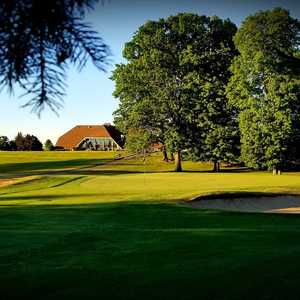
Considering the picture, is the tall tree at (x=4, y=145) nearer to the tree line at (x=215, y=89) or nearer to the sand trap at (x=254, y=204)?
the tree line at (x=215, y=89)

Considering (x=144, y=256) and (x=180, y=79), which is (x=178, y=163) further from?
(x=144, y=256)

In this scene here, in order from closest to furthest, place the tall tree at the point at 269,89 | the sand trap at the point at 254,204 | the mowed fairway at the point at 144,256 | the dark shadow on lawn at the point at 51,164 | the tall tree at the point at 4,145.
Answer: the mowed fairway at the point at 144,256 < the sand trap at the point at 254,204 < the tall tree at the point at 269,89 < the dark shadow on lawn at the point at 51,164 < the tall tree at the point at 4,145

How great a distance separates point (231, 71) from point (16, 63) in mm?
44898

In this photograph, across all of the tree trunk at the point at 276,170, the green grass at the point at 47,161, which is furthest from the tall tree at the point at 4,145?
the tree trunk at the point at 276,170

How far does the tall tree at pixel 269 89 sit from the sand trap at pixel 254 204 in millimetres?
20886

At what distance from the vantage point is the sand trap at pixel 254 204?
1986 cm

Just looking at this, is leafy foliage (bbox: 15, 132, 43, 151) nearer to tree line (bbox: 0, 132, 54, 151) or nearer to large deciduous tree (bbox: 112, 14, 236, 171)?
tree line (bbox: 0, 132, 54, 151)

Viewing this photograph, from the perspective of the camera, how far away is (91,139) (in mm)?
98000

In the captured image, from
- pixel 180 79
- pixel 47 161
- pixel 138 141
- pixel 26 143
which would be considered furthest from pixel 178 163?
pixel 26 143

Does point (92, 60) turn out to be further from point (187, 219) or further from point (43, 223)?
point (187, 219)

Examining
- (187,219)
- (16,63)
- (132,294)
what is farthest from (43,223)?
(16,63)

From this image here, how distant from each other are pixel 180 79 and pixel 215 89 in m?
3.58

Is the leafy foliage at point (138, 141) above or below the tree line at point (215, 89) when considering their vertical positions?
below

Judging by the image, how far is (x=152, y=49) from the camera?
157 feet
